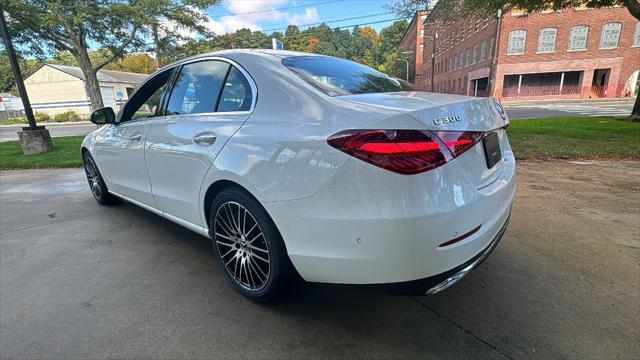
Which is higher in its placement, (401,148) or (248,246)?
(401,148)

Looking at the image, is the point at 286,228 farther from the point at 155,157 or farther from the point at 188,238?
the point at 188,238

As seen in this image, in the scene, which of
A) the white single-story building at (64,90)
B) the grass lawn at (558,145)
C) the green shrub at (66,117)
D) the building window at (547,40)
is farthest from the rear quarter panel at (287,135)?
the white single-story building at (64,90)

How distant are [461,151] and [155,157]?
2.48m

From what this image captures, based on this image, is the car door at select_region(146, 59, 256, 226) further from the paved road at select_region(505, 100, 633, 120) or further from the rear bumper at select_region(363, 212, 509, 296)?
the paved road at select_region(505, 100, 633, 120)

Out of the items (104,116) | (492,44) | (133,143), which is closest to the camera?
(133,143)

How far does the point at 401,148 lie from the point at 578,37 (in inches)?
1596

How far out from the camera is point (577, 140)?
321 inches

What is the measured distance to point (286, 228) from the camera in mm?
1938

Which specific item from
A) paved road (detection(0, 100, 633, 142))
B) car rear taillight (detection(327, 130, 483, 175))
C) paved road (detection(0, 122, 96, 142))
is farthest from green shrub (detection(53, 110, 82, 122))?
car rear taillight (detection(327, 130, 483, 175))

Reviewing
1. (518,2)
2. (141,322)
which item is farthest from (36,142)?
(518,2)

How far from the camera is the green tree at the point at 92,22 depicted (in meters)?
13.5

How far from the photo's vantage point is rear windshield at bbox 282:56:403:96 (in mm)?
2154

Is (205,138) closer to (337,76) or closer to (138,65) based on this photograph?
(337,76)

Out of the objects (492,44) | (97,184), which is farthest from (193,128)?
(492,44)
